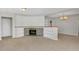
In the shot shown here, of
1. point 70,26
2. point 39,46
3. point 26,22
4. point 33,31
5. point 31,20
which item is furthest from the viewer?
point 70,26

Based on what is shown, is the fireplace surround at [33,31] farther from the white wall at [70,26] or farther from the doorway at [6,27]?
the white wall at [70,26]

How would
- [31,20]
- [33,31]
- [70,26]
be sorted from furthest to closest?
1. [70,26]
2. [33,31]
3. [31,20]

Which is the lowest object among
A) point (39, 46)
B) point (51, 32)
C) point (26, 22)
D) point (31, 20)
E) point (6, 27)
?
point (39, 46)

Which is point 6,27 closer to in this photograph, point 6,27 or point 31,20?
point 6,27

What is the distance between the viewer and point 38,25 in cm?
580

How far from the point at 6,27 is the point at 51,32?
2.72m

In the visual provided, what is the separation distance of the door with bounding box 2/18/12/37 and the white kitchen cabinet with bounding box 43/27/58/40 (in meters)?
2.21

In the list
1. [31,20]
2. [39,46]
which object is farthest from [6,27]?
[39,46]

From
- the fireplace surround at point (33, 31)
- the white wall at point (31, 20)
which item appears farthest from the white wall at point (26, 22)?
the fireplace surround at point (33, 31)

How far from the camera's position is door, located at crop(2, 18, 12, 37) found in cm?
545

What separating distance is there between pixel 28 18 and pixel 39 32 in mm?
1038

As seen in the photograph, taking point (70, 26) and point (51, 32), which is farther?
point (70, 26)

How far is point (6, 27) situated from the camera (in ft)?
18.7
